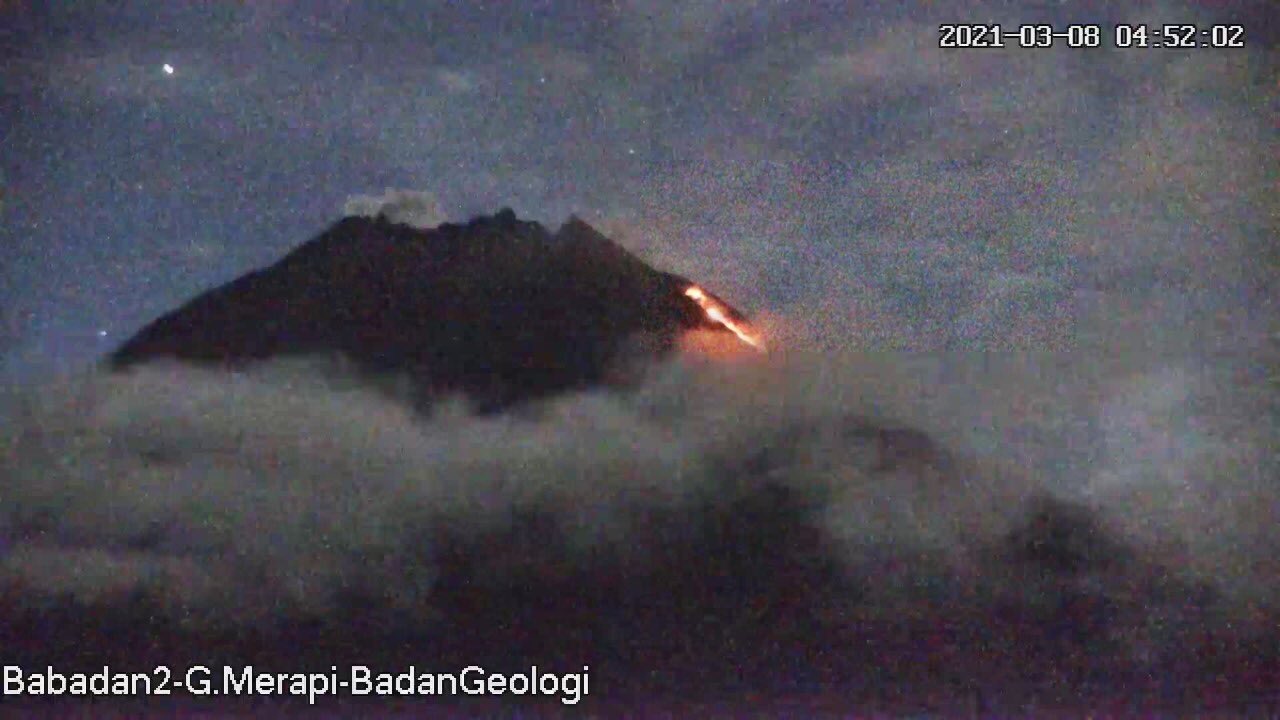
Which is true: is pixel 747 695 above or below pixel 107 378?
below

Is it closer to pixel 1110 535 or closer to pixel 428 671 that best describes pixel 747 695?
pixel 428 671

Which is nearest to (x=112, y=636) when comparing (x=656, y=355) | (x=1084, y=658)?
(x=656, y=355)

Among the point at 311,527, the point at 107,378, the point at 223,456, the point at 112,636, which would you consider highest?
the point at 107,378
